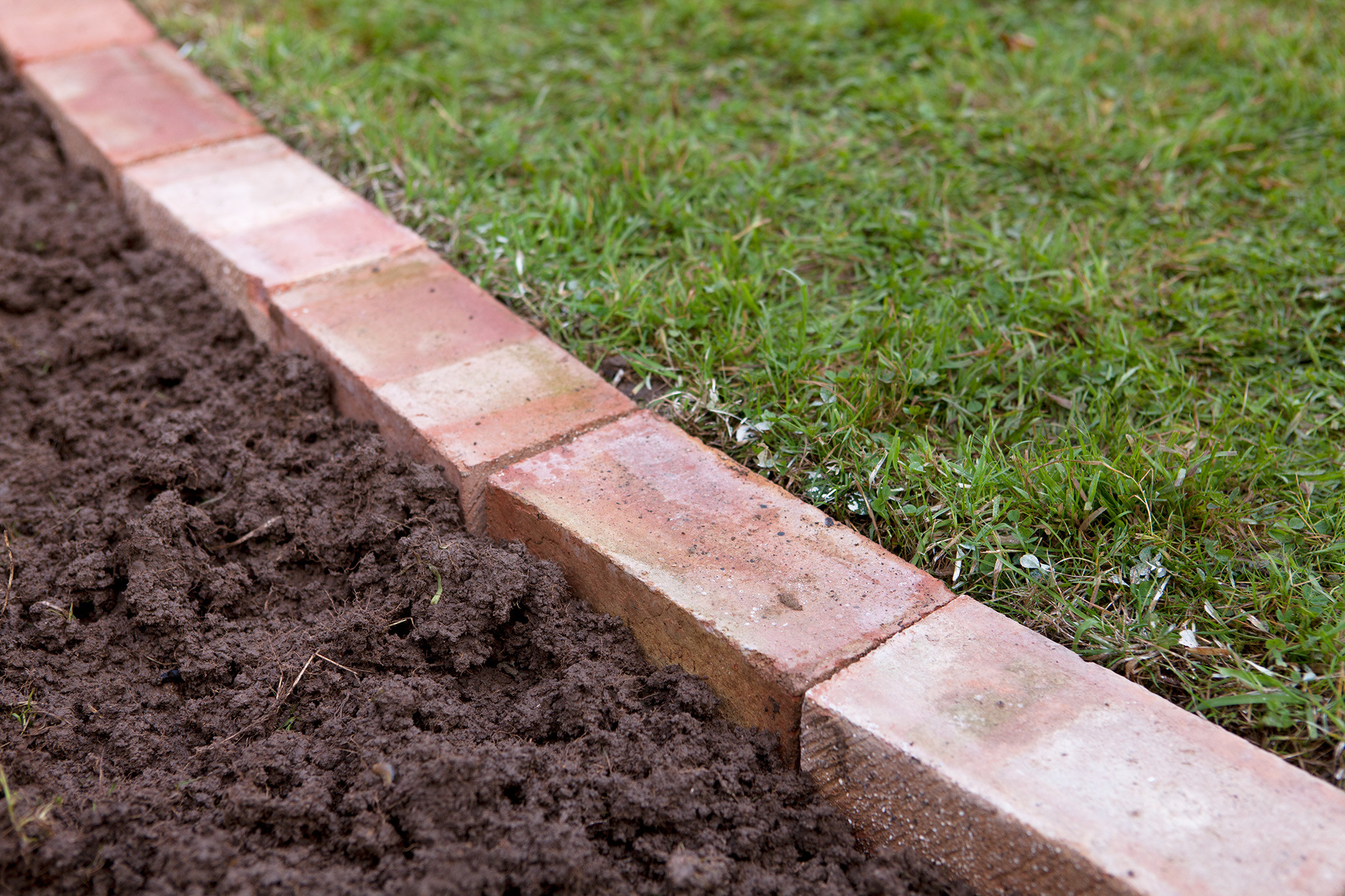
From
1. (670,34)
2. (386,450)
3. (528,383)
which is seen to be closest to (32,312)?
(386,450)

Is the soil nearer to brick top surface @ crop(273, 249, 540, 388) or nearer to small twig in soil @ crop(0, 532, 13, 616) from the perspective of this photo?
small twig in soil @ crop(0, 532, 13, 616)

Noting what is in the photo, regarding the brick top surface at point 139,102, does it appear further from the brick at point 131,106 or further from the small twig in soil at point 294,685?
the small twig in soil at point 294,685

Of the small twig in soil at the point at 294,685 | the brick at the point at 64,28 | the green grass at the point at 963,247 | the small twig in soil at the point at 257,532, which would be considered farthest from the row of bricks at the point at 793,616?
the brick at the point at 64,28

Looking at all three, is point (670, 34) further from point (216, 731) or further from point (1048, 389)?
point (216, 731)

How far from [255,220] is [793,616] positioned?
1.94 m

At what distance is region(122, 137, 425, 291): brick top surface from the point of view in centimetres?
261

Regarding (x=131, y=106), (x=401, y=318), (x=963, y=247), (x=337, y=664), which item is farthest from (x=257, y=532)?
(x=131, y=106)

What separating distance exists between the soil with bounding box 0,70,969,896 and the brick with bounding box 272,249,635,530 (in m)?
0.08

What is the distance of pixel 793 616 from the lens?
1683 millimetres

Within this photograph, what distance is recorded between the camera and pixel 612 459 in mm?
2016

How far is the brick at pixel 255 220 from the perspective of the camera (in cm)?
258

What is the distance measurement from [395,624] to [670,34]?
2555mm

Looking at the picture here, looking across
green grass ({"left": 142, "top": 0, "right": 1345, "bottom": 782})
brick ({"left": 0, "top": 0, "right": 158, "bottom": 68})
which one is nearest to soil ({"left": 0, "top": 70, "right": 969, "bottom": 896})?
green grass ({"left": 142, "top": 0, "right": 1345, "bottom": 782})

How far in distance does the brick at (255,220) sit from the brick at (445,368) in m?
0.09
